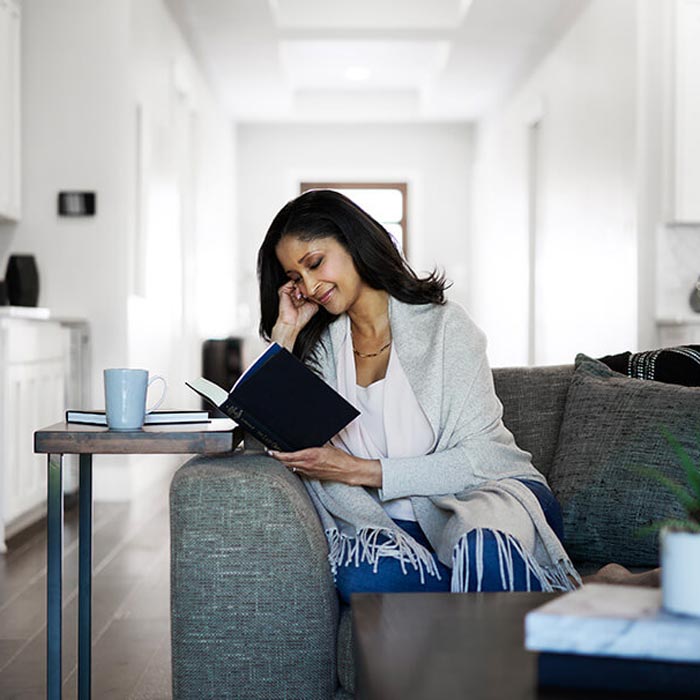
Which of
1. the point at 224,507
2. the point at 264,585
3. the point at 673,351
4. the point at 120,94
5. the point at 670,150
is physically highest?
the point at 120,94

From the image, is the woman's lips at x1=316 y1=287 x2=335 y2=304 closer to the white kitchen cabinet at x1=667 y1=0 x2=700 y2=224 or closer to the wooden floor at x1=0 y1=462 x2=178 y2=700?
the wooden floor at x1=0 y1=462 x2=178 y2=700

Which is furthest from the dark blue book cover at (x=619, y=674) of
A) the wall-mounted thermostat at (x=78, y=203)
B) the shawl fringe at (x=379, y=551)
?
the wall-mounted thermostat at (x=78, y=203)

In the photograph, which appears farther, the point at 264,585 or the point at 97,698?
the point at 97,698

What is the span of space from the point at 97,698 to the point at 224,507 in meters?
0.85

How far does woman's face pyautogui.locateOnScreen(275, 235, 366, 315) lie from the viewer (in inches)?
82.7

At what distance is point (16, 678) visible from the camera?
237 cm

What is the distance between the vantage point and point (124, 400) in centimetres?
174

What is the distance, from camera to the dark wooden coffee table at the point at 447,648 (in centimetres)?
98

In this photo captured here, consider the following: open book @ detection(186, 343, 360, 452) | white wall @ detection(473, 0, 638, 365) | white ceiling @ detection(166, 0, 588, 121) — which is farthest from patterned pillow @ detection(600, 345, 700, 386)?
white ceiling @ detection(166, 0, 588, 121)

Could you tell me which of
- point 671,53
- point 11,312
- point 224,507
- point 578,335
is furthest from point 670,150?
point 224,507

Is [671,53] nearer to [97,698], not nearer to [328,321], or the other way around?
[328,321]

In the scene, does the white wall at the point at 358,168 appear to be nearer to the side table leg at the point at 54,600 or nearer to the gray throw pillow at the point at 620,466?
the gray throw pillow at the point at 620,466

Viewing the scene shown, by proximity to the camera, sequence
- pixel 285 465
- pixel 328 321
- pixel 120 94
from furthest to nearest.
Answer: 1. pixel 120 94
2. pixel 328 321
3. pixel 285 465

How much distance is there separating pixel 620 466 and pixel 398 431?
1.36ft
